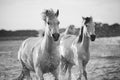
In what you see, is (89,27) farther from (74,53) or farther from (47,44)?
(47,44)

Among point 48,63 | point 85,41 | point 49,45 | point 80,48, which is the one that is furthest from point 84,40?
point 48,63

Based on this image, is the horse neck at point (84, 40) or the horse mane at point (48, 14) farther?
the horse neck at point (84, 40)

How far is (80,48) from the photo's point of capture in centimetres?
654

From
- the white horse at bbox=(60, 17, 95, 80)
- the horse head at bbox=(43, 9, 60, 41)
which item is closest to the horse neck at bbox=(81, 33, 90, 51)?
the white horse at bbox=(60, 17, 95, 80)

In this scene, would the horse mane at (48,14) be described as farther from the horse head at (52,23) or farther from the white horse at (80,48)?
the white horse at (80,48)

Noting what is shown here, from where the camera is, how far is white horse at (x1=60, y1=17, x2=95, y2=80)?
6.18 meters

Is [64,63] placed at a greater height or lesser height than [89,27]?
lesser

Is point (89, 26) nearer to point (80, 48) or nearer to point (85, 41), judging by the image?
point (85, 41)

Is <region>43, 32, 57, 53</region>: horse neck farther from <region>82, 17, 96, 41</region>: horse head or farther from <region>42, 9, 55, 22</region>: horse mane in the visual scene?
<region>82, 17, 96, 41</region>: horse head

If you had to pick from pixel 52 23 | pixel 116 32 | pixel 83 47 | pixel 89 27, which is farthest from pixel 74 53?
pixel 116 32

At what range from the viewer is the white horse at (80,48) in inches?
243

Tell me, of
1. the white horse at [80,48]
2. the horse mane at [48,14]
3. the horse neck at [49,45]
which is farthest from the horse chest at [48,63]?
the white horse at [80,48]

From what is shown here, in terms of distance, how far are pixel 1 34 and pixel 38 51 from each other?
36717mm

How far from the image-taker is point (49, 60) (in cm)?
452
